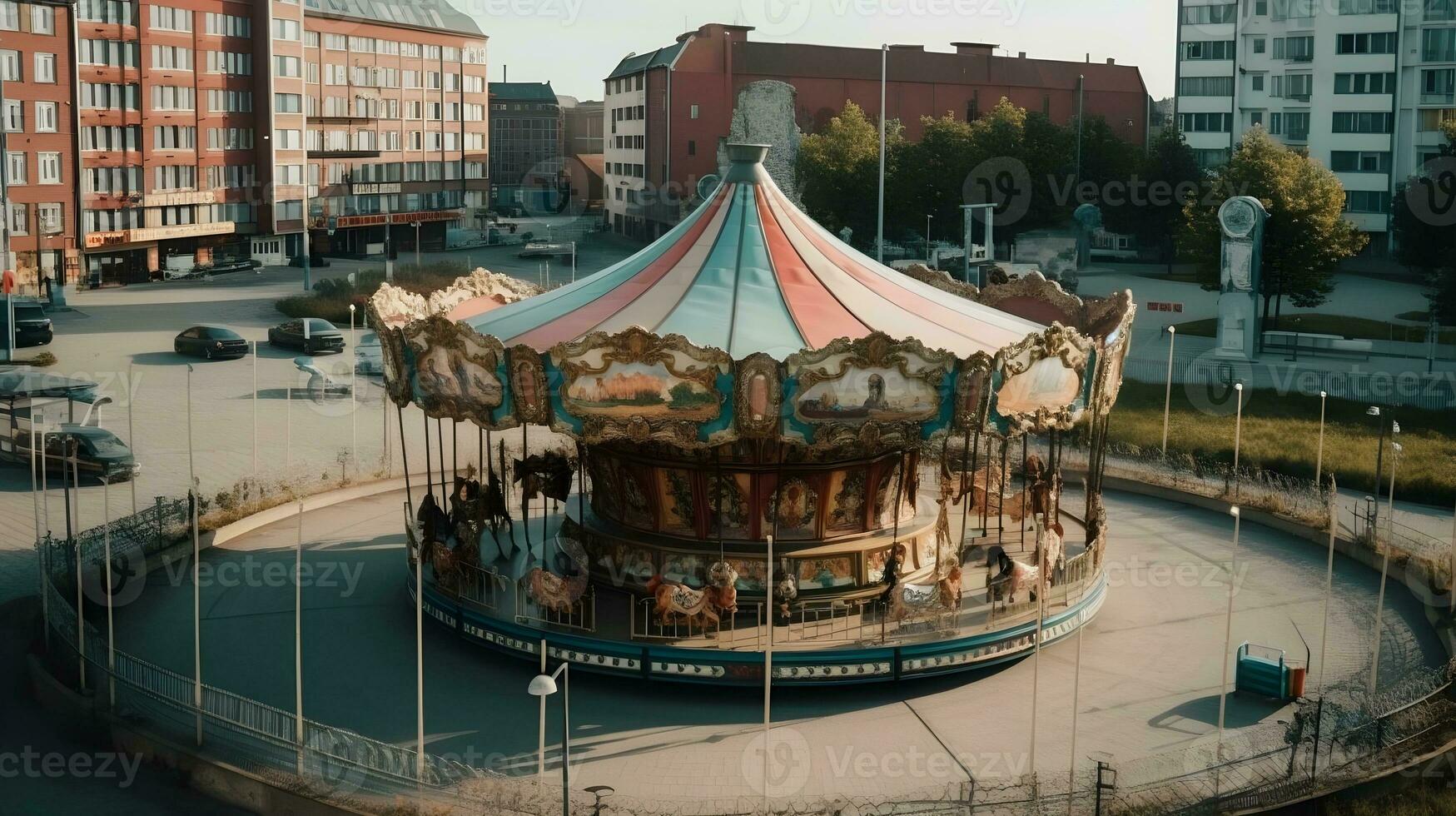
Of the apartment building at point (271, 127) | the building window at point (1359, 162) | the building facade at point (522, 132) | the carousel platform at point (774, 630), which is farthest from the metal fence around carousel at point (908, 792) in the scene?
the building facade at point (522, 132)

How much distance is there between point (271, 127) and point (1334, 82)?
5178cm

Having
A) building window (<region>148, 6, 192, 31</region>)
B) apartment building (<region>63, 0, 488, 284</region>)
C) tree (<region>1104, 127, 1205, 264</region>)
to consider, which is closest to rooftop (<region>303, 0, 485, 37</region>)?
apartment building (<region>63, 0, 488, 284</region>)

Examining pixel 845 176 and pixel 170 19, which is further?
pixel 845 176

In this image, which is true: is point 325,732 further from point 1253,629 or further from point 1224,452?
point 1224,452

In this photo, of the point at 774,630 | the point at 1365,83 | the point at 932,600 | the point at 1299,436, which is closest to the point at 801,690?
the point at 774,630

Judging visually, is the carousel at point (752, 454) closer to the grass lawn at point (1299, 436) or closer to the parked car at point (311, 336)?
the grass lawn at point (1299, 436)

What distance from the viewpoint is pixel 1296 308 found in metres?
59.8

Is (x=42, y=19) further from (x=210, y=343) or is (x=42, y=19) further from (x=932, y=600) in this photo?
(x=932, y=600)

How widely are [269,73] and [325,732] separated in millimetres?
57936

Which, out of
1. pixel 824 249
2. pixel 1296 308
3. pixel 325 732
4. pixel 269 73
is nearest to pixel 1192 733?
pixel 824 249

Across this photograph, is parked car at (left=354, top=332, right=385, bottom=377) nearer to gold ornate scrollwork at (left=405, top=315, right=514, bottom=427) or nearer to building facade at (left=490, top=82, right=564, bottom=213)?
gold ornate scrollwork at (left=405, top=315, right=514, bottom=427)

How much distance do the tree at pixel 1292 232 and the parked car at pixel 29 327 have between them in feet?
131

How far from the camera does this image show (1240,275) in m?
48.2

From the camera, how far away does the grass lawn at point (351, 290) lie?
5606cm
